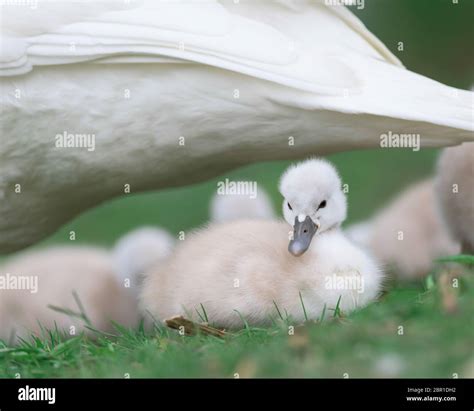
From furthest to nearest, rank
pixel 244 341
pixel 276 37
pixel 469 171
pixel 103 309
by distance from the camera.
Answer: pixel 103 309 → pixel 469 171 → pixel 276 37 → pixel 244 341

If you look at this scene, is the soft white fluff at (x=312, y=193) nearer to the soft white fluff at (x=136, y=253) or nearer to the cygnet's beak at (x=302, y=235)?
the cygnet's beak at (x=302, y=235)

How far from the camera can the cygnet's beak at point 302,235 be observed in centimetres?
326

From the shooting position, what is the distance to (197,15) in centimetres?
334

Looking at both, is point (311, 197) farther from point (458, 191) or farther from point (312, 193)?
point (458, 191)

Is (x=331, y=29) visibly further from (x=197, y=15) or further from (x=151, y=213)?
(x=151, y=213)

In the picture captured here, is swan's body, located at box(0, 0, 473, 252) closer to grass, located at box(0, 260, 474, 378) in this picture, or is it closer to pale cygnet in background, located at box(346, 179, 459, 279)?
grass, located at box(0, 260, 474, 378)

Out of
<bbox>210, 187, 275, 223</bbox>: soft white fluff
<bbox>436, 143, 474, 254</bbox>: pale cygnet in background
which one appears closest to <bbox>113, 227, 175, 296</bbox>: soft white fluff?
<bbox>210, 187, 275, 223</bbox>: soft white fluff

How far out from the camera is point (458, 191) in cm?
409

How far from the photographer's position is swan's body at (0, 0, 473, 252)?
3.26 meters

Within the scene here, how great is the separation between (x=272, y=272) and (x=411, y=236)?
204 cm

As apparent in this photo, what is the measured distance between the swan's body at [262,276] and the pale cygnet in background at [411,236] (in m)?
1.58

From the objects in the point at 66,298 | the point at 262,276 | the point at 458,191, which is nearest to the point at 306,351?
the point at 262,276
